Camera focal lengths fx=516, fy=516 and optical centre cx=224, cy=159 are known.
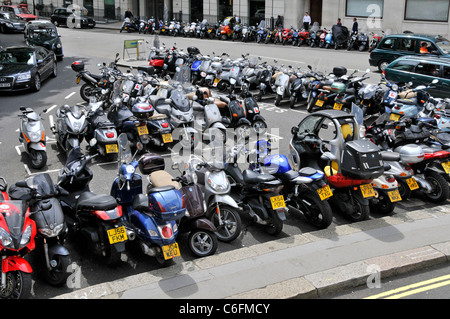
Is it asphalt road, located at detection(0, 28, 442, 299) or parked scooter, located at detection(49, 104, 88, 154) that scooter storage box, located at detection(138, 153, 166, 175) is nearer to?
asphalt road, located at detection(0, 28, 442, 299)

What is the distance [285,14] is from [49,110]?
23.4 meters

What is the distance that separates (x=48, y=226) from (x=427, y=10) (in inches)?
1134

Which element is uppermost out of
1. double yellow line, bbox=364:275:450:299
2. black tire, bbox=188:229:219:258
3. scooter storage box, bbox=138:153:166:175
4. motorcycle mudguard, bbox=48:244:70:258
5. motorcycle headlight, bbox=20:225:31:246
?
scooter storage box, bbox=138:153:166:175

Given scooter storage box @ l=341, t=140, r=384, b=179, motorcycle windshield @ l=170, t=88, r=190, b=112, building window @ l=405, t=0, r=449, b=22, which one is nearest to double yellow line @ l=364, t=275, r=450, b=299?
scooter storage box @ l=341, t=140, r=384, b=179

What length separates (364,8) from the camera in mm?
32188

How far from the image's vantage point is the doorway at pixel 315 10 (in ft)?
118

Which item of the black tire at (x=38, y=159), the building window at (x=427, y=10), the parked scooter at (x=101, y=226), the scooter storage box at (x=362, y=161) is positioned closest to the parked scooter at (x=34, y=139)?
the black tire at (x=38, y=159)

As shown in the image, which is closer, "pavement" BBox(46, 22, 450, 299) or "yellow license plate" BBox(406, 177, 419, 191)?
"pavement" BBox(46, 22, 450, 299)

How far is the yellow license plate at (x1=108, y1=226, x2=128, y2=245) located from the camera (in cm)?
635

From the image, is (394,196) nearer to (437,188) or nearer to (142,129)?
(437,188)

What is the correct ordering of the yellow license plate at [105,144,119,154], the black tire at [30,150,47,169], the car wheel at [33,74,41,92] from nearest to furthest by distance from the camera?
the black tire at [30,150,47,169] → the yellow license plate at [105,144,119,154] → the car wheel at [33,74,41,92]

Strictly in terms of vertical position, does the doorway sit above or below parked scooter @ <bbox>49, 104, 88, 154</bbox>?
above

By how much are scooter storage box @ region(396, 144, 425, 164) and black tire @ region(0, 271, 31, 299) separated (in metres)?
6.33
